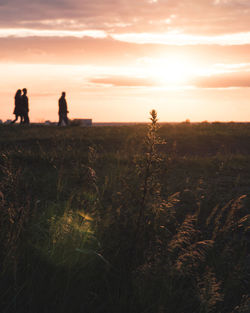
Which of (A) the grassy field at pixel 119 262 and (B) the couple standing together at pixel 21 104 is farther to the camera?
(B) the couple standing together at pixel 21 104

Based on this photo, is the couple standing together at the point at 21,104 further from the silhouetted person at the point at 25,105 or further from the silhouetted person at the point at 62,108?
the silhouetted person at the point at 62,108

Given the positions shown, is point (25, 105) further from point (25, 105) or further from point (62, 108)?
point (62, 108)

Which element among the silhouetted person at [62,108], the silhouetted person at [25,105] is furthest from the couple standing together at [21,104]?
the silhouetted person at [62,108]

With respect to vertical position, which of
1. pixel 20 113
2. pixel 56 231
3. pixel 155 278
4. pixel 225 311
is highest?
pixel 20 113

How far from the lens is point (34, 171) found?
740 cm

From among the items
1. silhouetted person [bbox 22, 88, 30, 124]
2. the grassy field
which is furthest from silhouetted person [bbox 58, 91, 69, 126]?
the grassy field

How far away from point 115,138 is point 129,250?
408 inches

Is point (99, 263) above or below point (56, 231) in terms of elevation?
below

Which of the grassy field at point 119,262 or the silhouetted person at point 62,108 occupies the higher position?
the silhouetted person at point 62,108

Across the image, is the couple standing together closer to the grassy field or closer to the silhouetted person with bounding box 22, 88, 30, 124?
the silhouetted person with bounding box 22, 88, 30, 124

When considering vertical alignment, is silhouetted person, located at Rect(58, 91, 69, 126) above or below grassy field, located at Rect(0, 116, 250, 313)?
above

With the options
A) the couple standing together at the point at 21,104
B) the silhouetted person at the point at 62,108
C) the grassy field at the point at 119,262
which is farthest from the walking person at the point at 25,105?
the grassy field at the point at 119,262

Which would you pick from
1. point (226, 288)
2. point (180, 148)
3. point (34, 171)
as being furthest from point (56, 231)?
point (180, 148)

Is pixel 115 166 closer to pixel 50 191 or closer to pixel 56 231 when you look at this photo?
pixel 50 191
